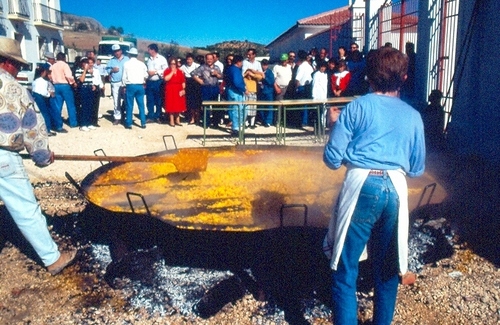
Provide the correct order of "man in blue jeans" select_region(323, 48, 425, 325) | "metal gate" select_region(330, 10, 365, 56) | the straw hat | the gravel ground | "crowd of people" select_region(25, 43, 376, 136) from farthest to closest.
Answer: "metal gate" select_region(330, 10, 365, 56) < "crowd of people" select_region(25, 43, 376, 136) < the straw hat < the gravel ground < "man in blue jeans" select_region(323, 48, 425, 325)

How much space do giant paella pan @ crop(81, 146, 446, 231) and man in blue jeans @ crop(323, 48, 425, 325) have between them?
0.80 metres

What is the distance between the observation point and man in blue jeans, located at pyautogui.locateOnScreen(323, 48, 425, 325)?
8.66 feet

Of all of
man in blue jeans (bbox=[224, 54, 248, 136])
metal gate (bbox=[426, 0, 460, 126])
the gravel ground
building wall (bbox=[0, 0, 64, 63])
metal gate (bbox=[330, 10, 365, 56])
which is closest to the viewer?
the gravel ground

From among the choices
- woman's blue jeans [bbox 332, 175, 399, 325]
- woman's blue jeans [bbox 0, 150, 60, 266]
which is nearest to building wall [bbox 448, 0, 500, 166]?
woman's blue jeans [bbox 332, 175, 399, 325]

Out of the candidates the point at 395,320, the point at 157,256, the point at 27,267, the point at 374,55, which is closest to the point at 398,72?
the point at 374,55

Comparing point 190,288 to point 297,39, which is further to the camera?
point 297,39

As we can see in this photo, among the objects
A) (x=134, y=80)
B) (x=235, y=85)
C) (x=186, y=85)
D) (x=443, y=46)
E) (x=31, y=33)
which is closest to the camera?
(x=443, y=46)

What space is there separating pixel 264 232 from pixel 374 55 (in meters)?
1.49

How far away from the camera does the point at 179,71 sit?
38.7 feet

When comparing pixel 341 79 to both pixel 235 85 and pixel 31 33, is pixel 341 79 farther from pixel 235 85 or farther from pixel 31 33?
pixel 31 33

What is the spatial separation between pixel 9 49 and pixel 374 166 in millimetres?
3107

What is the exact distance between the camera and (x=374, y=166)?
2.67m

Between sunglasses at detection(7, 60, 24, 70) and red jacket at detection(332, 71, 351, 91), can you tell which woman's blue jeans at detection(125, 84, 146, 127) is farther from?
sunglasses at detection(7, 60, 24, 70)

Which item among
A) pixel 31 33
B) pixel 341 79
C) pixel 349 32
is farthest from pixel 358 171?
pixel 31 33
